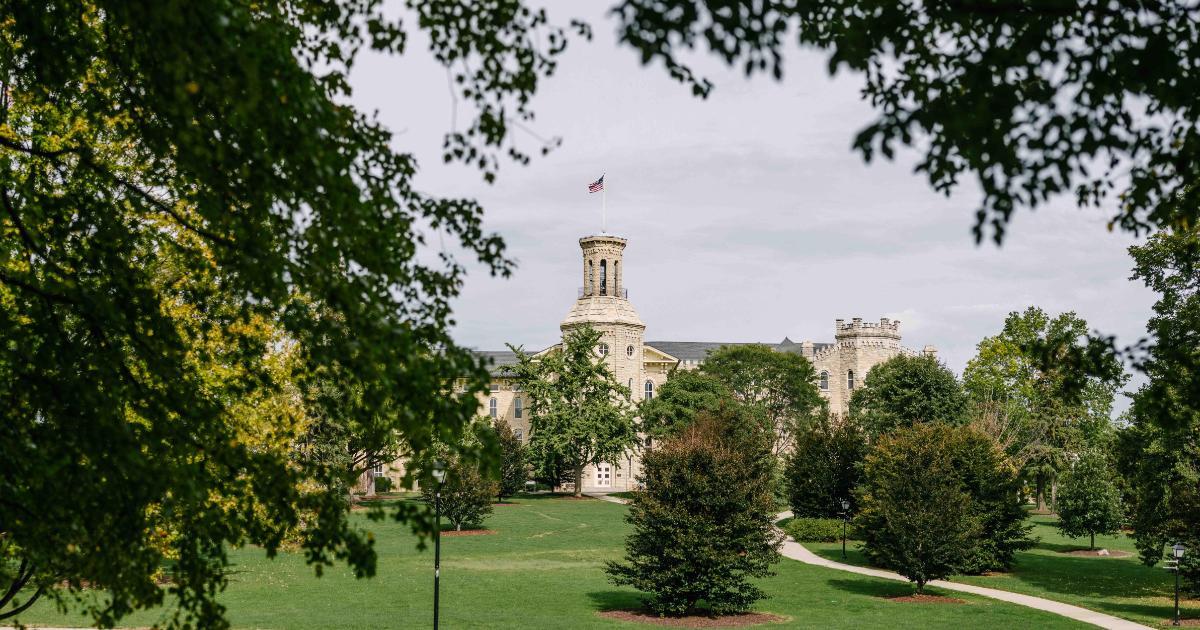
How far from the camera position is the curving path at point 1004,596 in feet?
87.6

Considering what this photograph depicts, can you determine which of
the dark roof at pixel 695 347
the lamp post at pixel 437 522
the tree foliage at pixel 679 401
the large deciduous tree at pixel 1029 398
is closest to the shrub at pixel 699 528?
the lamp post at pixel 437 522

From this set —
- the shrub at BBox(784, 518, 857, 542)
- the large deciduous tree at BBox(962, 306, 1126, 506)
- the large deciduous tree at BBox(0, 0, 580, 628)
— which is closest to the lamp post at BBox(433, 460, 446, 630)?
the large deciduous tree at BBox(0, 0, 580, 628)

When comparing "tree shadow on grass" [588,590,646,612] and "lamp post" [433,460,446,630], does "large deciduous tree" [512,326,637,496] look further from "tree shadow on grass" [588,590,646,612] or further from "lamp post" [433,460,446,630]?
"lamp post" [433,460,446,630]

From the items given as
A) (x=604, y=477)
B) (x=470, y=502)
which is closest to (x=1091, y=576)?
(x=470, y=502)

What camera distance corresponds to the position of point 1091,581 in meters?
35.7

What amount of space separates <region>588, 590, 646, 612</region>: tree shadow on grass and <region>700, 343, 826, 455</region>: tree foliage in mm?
53633

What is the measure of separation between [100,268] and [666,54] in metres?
4.80

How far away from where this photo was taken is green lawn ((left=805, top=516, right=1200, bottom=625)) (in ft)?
97.0

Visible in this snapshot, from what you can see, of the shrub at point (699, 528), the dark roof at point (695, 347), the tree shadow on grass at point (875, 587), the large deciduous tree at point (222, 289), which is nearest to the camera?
the large deciduous tree at point (222, 289)

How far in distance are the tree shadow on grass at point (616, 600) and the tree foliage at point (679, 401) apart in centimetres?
3800

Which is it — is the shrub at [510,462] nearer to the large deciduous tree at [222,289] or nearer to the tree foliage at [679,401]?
the tree foliage at [679,401]

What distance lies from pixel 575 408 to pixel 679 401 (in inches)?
266

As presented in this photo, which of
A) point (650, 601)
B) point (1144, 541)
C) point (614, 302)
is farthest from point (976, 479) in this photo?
point (614, 302)

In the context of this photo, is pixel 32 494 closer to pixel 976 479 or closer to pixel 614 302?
pixel 976 479
